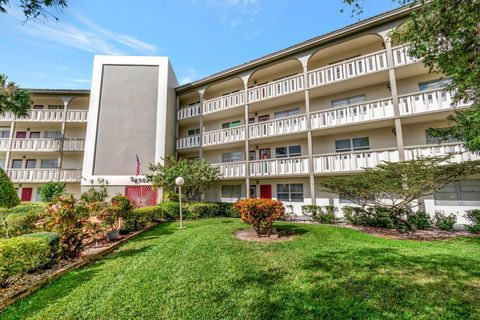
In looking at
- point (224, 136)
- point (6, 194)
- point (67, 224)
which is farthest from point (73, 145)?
point (67, 224)

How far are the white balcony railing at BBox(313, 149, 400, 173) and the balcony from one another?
20.4m

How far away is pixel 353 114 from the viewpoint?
1280cm

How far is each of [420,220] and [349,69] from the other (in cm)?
910

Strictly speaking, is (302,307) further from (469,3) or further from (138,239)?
(469,3)

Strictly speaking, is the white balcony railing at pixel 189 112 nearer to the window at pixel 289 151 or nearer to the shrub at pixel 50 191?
the window at pixel 289 151

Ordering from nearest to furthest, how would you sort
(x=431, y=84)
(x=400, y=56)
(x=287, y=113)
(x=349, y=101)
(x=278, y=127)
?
1. (x=400, y=56)
2. (x=431, y=84)
3. (x=349, y=101)
4. (x=278, y=127)
5. (x=287, y=113)

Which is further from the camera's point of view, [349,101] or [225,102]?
[225,102]

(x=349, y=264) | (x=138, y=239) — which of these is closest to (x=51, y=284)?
(x=138, y=239)

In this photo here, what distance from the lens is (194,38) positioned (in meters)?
11.5

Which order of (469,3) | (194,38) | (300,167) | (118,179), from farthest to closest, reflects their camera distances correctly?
(118,179) → (300,167) → (194,38) → (469,3)

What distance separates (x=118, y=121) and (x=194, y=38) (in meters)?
10.9

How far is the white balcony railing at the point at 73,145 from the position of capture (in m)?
19.8

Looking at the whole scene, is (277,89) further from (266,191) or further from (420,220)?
(420,220)

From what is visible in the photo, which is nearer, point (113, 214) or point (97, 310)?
point (97, 310)
